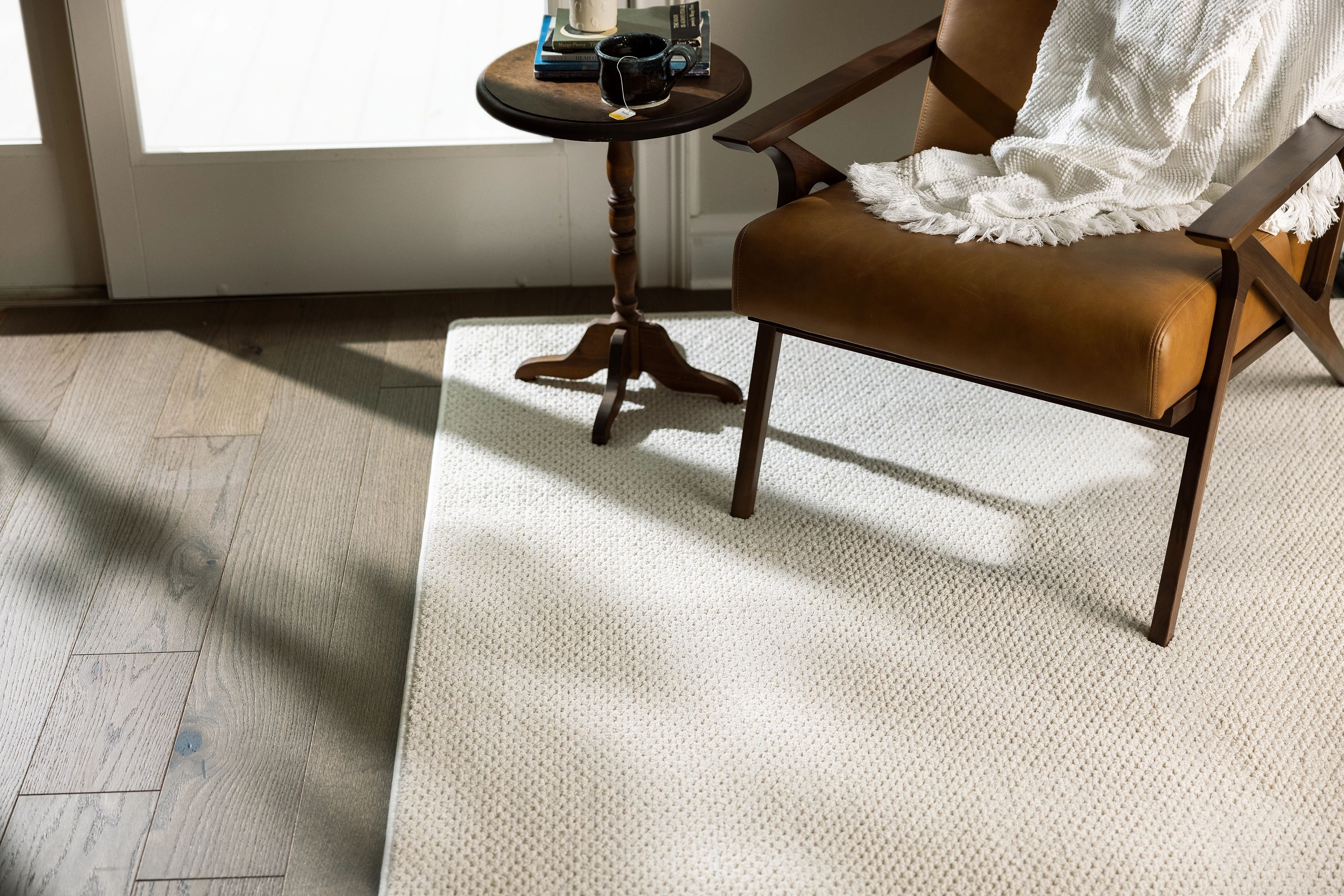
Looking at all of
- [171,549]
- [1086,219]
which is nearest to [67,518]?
[171,549]

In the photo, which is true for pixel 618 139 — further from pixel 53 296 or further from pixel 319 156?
pixel 53 296

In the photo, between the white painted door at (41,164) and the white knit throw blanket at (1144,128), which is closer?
the white knit throw blanket at (1144,128)

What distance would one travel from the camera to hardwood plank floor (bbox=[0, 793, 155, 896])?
1.16 meters

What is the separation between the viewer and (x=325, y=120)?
2172 millimetres

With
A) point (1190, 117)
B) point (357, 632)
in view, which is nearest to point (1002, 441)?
point (1190, 117)

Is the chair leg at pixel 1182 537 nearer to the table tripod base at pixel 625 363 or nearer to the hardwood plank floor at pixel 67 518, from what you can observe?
the table tripod base at pixel 625 363

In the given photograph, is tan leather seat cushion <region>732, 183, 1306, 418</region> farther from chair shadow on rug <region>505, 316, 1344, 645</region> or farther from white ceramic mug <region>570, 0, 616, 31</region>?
white ceramic mug <region>570, 0, 616, 31</region>

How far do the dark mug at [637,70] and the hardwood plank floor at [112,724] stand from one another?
0.89 metres

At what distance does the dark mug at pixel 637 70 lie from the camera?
1518mm

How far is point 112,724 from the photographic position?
134 cm

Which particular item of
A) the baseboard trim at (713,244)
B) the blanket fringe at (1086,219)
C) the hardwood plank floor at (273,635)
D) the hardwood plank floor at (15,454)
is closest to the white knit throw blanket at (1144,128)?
the blanket fringe at (1086,219)

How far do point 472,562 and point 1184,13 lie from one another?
3.95 ft

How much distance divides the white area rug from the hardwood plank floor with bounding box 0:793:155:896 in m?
0.27

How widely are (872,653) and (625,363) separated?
671 mm
